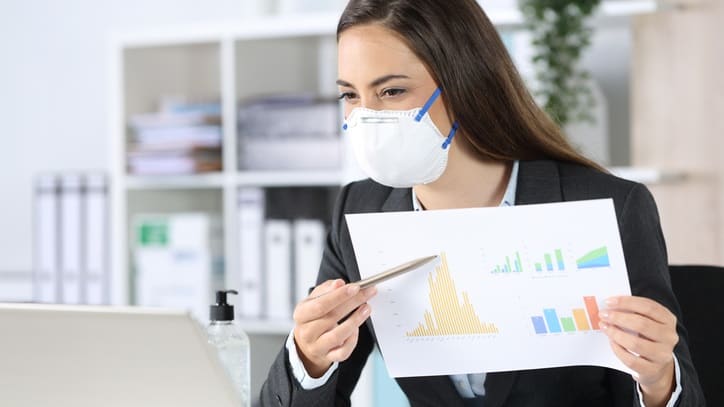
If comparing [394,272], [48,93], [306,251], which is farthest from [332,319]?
[48,93]

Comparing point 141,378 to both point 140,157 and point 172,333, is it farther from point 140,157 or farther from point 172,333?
point 140,157

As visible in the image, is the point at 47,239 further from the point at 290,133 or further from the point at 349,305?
the point at 349,305

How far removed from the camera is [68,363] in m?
0.98

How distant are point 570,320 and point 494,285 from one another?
10 centimetres

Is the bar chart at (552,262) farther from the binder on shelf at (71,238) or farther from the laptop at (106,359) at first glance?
the binder on shelf at (71,238)

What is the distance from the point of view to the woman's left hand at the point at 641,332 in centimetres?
115

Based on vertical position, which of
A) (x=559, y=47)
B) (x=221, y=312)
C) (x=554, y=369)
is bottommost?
(x=554, y=369)

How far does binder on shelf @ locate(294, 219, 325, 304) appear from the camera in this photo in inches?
113

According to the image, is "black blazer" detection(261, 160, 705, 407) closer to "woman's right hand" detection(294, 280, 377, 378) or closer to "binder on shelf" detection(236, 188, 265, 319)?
"woman's right hand" detection(294, 280, 377, 378)

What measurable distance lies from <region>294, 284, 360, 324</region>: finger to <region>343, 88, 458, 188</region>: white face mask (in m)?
0.26

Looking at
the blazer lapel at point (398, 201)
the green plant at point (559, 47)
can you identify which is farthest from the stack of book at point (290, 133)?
the blazer lapel at point (398, 201)

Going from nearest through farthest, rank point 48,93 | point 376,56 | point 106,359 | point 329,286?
1. point 106,359
2. point 329,286
3. point 376,56
4. point 48,93

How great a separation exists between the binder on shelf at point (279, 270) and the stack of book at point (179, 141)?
272 millimetres

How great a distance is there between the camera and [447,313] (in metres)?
1.25
